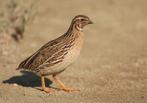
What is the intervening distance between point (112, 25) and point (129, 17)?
109 centimetres

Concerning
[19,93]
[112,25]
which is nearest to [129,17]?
[112,25]

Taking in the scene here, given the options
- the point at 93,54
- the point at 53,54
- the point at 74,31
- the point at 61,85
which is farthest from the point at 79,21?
the point at 93,54

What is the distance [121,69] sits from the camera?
14.3m

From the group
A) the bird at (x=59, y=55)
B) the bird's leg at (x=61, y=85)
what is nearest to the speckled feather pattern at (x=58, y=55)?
the bird at (x=59, y=55)

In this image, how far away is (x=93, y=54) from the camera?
15711mm

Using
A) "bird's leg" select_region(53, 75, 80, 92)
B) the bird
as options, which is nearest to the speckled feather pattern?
the bird

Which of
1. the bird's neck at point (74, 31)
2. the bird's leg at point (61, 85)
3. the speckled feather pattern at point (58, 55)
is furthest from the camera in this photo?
the bird's leg at point (61, 85)

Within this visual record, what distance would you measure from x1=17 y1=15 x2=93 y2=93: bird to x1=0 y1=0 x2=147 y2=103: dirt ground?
1.37ft

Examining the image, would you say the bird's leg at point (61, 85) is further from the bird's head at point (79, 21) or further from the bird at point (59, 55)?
the bird's head at point (79, 21)

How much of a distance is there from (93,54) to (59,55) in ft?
11.9

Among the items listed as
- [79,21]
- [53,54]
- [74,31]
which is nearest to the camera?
[53,54]

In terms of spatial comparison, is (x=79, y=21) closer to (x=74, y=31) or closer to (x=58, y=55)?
(x=74, y=31)

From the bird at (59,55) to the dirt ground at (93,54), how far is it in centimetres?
42

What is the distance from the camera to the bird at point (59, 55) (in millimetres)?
12102
